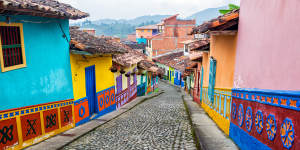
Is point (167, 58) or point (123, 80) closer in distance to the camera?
point (123, 80)

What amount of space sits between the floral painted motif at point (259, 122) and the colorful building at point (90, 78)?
18.3ft

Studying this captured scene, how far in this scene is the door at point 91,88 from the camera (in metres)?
9.62

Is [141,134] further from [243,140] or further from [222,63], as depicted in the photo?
[222,63]

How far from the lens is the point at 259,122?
488 cm

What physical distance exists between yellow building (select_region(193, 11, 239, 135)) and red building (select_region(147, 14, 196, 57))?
36225mm

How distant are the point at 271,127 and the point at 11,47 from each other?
6.07 meters

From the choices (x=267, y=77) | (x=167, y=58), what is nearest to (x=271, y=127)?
(x=267, y=77)

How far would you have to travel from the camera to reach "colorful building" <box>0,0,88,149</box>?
556cm

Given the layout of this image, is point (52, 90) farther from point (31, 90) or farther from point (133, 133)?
point (133, 133)

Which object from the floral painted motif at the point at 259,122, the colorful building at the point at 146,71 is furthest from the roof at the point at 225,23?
the colorful building at the point at 146,71

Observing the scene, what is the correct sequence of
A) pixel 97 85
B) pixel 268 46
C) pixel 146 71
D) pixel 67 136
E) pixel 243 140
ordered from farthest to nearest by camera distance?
1. pixel 146 71
2. pixel 97 85
3. pixel 67 136
4. pixel 243 140
5. pixel 268 46

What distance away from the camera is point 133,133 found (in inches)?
319

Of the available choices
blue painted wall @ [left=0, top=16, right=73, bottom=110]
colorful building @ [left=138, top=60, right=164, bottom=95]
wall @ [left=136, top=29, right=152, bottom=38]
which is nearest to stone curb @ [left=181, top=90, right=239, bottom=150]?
blue painted wall @ [left=0, top=16, right=73, bottom=110]

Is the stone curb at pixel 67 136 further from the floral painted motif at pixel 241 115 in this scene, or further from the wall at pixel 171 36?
the wall at pixel 171 36
